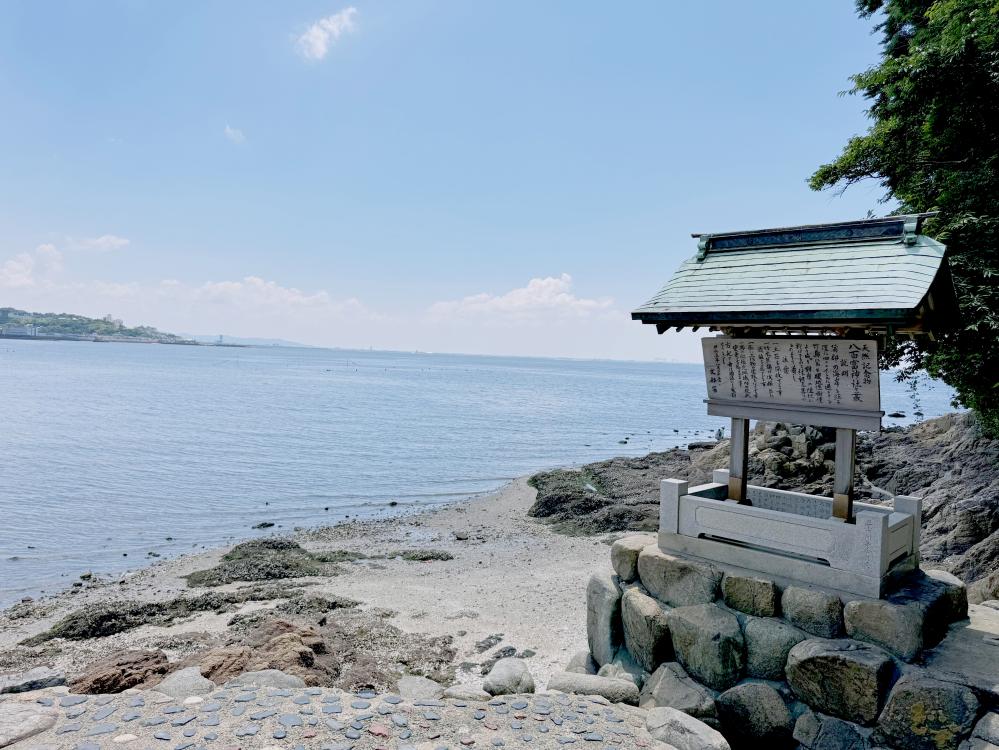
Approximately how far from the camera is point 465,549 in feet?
65.7

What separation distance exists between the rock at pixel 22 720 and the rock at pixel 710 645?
25.7 ft

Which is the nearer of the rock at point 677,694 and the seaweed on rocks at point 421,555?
the rock at point 677,694

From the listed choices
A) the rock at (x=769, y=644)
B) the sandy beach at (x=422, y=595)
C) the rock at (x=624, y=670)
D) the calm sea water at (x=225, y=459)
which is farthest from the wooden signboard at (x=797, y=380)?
the calm sea water at (x=225, y=459)

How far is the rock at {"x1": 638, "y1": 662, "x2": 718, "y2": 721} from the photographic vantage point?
798 centimetres

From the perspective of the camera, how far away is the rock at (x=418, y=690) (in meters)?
7.81

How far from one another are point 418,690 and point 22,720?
14.4 feet

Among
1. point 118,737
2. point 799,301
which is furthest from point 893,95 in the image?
point 118,737

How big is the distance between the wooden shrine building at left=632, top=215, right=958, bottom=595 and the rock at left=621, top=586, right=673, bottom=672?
0.99 m

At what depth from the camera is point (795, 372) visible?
8797mm

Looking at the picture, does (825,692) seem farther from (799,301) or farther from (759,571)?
(799,301)

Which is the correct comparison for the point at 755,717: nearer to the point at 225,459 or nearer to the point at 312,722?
the point at 312,722

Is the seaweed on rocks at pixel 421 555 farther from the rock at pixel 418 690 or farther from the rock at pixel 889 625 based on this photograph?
the rock at pixel 889 625

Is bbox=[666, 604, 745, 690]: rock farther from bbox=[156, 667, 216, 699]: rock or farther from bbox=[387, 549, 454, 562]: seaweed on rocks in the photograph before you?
bbox=[387, 549, 454, 562]: seaweed on rocks

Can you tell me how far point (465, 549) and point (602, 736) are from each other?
1345 cm
